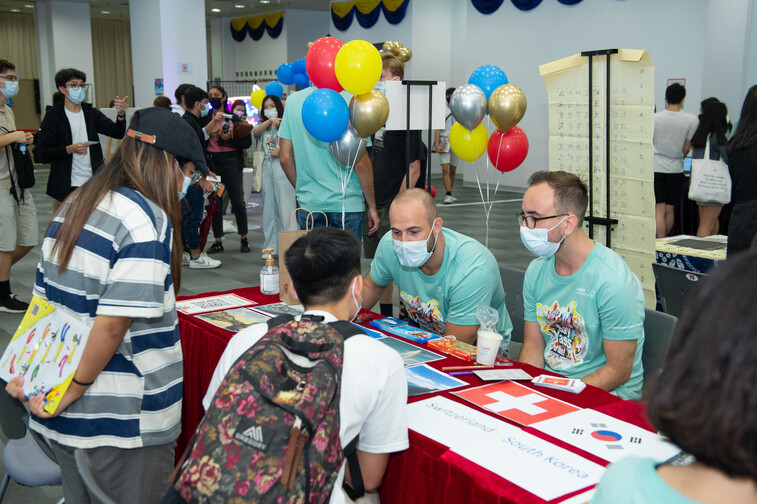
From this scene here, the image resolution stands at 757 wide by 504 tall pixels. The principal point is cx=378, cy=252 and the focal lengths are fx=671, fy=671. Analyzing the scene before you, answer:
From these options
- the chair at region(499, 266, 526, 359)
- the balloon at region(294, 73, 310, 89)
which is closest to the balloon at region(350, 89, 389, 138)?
the chair at region(499, 266, 526, 359)

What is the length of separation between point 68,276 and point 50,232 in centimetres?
14

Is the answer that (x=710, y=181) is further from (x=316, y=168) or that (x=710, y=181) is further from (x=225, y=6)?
(x=225, y=6)

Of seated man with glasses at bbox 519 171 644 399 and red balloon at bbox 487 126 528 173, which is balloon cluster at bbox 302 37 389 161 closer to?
red balloon at bbox 487 126 528 173

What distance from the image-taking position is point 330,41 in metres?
3.73

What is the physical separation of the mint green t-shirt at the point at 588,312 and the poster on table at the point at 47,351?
1477 mm

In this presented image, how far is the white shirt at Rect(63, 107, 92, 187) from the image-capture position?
486 centimetres

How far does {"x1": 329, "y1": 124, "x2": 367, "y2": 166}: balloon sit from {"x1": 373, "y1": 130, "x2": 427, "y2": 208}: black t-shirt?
1.09 metres

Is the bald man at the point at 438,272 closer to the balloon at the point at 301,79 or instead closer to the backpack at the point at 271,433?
the backpack at the point at 271,433

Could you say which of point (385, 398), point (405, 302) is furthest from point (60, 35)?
point (385, 398)

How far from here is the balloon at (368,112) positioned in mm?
3539

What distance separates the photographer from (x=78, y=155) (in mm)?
4883

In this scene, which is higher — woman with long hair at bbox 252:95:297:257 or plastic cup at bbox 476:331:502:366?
woman with long hair at bbox 252:95:297:257

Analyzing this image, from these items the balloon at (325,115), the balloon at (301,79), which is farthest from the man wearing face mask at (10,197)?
the balloon at (301,79)

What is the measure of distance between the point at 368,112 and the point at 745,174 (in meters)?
2.08
